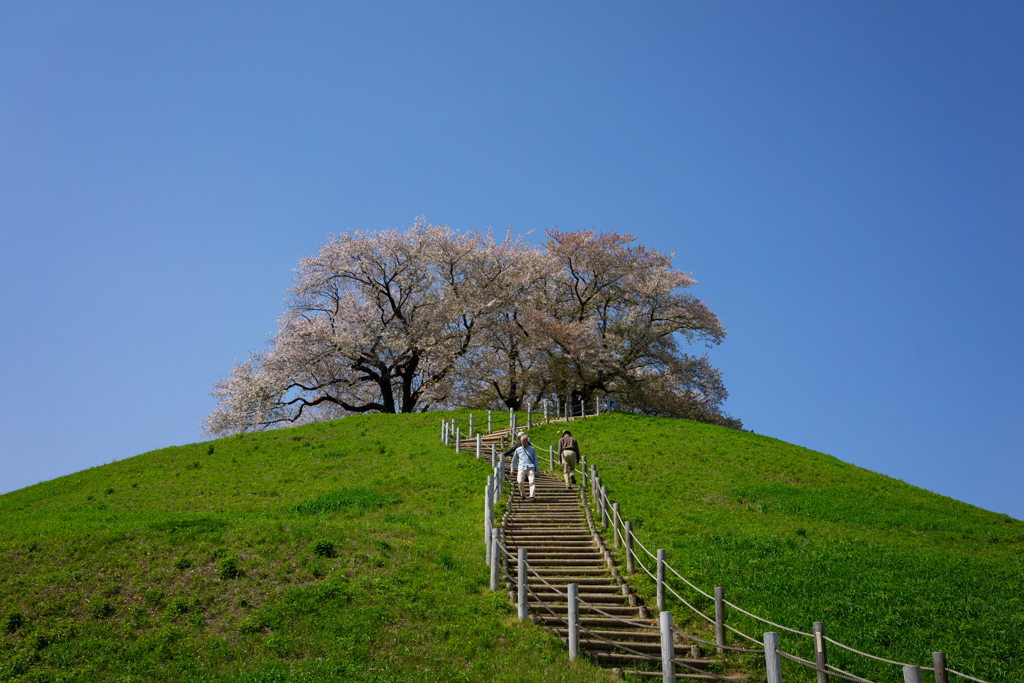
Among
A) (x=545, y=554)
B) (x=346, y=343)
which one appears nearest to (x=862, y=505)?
(x=545, y=554)

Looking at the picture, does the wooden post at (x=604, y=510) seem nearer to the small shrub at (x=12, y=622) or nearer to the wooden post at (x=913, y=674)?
the wooden post at (x=913, y=674)

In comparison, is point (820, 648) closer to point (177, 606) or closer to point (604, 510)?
point (604, 510)

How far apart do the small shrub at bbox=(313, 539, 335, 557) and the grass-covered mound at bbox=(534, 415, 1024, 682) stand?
22.7 feet

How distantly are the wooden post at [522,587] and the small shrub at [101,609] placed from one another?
7.73 m

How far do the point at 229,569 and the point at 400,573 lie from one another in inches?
140

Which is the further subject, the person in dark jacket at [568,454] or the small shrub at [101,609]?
the person in dark jacket at [568,454]

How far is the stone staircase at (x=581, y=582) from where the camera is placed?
12.3m

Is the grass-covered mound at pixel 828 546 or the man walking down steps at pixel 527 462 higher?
the man walking down steps at pixel 527 462

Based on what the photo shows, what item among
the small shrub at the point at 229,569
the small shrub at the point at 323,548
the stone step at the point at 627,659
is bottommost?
the stone step at the point at 627,659

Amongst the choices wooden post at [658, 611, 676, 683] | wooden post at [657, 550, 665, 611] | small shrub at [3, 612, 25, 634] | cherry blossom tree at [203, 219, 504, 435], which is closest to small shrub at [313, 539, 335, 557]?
small shrub at [3, 612, 25, 634]

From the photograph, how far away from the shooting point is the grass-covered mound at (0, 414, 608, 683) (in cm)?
1171

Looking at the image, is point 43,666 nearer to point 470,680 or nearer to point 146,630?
point 146,630

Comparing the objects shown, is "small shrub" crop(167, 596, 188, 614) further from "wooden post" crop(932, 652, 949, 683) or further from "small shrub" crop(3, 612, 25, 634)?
"wooden post" crop(932, 652, 949, 683)

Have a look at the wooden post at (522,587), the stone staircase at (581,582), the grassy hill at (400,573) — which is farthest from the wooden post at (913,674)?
the wooden post at (522,587)
